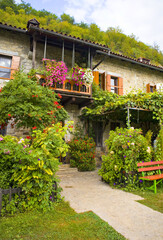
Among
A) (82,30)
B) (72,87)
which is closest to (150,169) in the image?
→ (72,87)

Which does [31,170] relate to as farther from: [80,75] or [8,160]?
[80,75]

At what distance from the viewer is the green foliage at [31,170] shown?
2.99m

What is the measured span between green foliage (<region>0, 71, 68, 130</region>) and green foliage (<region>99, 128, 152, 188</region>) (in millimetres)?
2288

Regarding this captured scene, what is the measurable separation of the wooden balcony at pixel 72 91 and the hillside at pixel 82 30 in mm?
8093

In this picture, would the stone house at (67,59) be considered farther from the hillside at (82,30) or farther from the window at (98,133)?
the hillside at (82,30)

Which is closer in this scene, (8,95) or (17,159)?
(17,159)

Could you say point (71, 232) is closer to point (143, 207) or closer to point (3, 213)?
point (3, 213)

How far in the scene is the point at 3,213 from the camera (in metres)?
2.90

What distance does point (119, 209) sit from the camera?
334cm

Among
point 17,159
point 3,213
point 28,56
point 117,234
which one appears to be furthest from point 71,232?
point 28,56

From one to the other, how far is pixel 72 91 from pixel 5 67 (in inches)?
119

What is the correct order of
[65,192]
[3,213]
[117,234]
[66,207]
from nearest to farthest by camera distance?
[117,234]
[3,213]
[66,207]
[65,192]

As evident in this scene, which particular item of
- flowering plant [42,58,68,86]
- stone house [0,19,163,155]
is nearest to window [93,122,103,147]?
stone house [0,19,163,155]

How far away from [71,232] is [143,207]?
5.62ft
